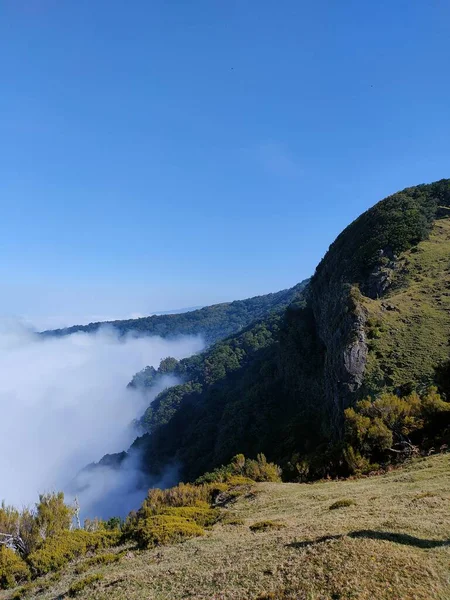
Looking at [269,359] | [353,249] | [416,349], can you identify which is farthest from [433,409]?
[269,359]

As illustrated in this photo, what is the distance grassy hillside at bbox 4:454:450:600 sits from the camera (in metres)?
10.9

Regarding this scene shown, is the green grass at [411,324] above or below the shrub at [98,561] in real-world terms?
above

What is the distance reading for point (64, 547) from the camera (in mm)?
23625

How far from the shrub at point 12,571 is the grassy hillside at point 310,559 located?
6.62 ft

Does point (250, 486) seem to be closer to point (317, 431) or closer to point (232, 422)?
point (317, 431)

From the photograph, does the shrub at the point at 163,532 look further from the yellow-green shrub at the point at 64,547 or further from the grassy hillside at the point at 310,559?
the yellow-green shrub at the point at 64,547

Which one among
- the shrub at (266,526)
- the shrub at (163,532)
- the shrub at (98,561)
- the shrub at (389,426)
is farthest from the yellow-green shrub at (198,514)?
the shrub at (389,426)

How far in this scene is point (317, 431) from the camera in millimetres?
70312

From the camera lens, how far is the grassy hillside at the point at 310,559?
429 inches

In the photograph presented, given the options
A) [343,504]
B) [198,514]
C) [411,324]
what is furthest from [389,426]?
[411,324]

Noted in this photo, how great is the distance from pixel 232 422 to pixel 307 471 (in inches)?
2617

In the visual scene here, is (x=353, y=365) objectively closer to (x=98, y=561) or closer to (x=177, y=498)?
(x=177, y=498)

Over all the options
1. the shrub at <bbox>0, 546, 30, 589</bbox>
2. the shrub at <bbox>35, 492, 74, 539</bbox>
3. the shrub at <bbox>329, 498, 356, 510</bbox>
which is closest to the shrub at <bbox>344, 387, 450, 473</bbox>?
the shrub at <bbox>329, 498, 356, 510</bbox>

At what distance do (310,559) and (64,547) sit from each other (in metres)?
18.0
